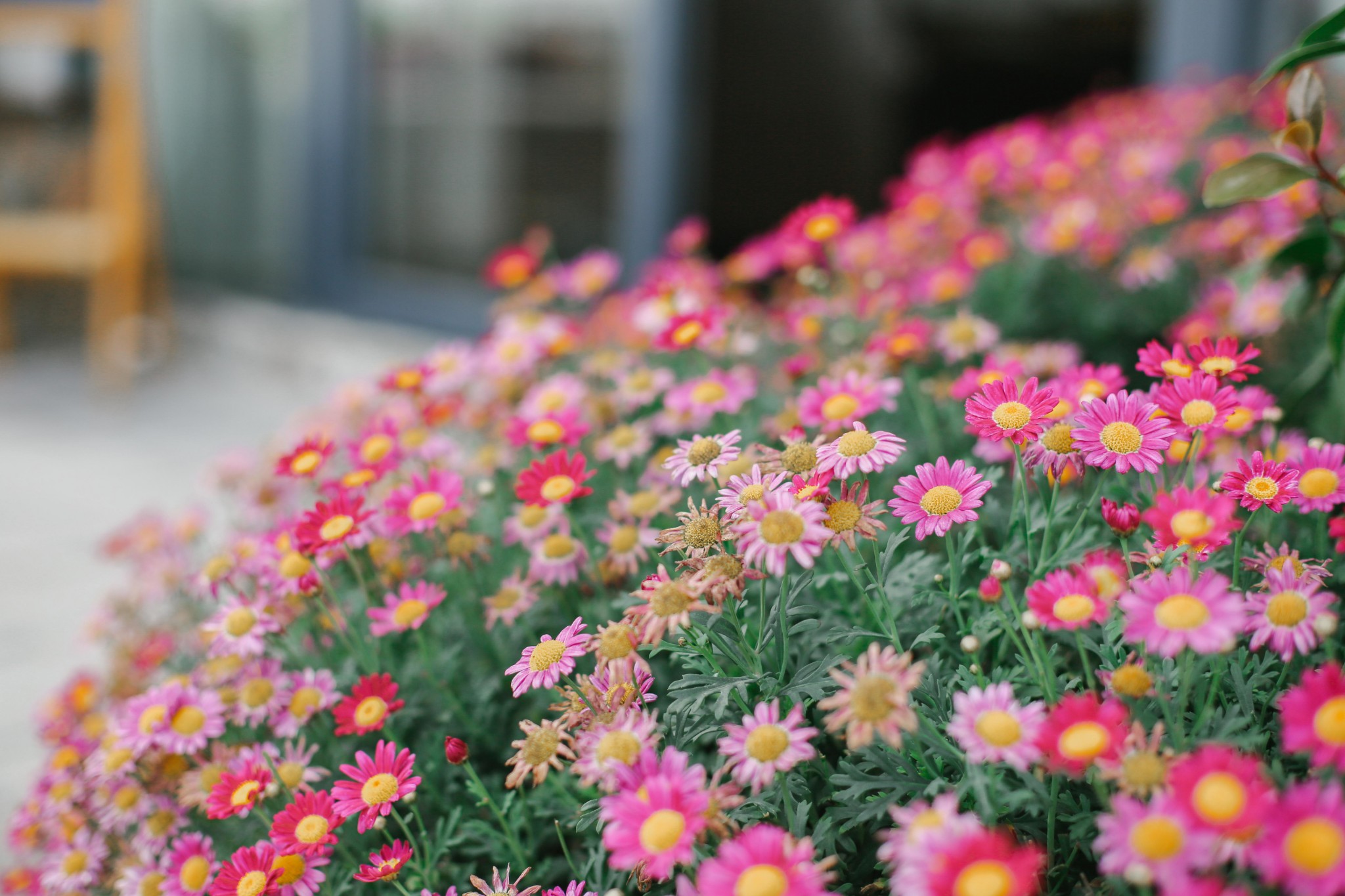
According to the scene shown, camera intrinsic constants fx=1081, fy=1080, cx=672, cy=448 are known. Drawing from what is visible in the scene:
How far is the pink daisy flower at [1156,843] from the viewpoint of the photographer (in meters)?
0.52

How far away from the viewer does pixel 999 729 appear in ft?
2.08

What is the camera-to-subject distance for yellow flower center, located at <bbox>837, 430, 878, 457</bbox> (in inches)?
31.5

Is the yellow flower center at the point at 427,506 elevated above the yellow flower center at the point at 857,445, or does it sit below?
below

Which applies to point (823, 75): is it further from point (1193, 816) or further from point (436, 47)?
point (1193, 816)

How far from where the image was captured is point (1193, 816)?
0.53 m

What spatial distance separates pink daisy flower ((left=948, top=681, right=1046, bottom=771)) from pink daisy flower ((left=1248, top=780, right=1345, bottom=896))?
0.13 meters

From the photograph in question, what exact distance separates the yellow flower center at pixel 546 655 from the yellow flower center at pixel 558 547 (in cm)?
24

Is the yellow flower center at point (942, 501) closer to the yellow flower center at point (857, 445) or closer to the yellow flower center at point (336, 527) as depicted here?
the yellow flower center at point (857, 445)

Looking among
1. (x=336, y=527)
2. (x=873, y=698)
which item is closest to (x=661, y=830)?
(x=873, y=698)

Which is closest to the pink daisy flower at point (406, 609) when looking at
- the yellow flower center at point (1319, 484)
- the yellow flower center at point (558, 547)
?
the yellow flower center at point (558, 547)

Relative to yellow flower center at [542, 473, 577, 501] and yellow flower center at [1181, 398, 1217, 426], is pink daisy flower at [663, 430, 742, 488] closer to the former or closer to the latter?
yellow flower center at [542, 473, 577, 501]

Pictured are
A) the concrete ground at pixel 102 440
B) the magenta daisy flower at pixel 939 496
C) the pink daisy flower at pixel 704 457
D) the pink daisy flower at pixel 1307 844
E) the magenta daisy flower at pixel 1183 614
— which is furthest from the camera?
the concrete ground at pixel 102 440

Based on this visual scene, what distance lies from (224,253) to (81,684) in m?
4.24

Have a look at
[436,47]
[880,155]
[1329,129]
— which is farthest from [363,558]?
[880,155]
